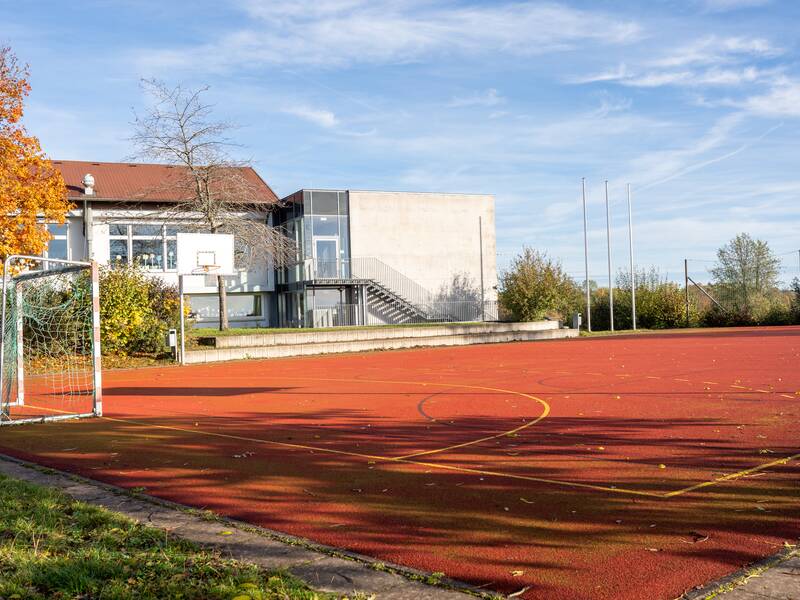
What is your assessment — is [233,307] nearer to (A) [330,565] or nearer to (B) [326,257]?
(B) [326,257]

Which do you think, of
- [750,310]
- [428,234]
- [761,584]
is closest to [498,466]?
[761,584]

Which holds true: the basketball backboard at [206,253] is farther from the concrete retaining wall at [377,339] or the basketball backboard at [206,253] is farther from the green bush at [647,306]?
the green bush at [647,306]

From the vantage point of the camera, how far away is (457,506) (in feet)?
18.9

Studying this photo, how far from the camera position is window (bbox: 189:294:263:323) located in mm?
38812

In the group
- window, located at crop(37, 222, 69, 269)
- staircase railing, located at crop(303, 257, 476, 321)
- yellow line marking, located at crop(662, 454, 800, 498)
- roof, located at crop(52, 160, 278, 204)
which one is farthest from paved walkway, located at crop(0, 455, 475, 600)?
window, located at crop(37, 222, 69, 269)

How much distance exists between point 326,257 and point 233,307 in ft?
19.2

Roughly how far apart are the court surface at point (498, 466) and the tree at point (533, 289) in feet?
75.8

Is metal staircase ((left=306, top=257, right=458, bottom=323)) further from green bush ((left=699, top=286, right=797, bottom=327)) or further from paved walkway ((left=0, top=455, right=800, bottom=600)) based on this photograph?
paved walkway ((left=0, top=455, right=800, bottom=600))

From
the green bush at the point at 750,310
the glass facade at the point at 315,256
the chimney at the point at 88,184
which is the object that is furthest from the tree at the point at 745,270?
the chimney at the point at 88,184

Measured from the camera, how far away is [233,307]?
134 ft

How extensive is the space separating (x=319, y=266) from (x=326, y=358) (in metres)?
12.0

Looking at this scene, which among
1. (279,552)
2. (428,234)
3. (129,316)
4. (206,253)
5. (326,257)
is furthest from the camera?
(428,234)

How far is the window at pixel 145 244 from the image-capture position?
37312 mm

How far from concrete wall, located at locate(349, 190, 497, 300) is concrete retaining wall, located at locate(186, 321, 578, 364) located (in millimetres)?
6903
